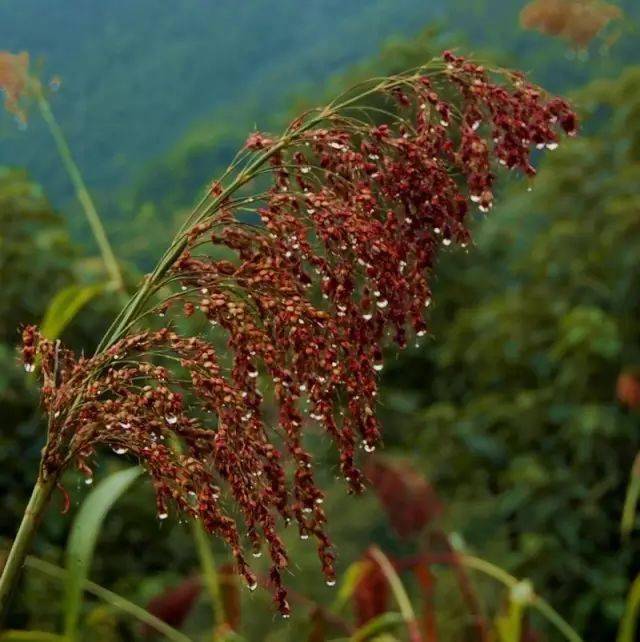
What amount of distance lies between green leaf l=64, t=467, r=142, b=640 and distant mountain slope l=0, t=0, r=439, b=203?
542 inches

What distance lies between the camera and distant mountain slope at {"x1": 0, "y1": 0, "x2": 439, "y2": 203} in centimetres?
1658

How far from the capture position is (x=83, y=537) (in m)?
1.44

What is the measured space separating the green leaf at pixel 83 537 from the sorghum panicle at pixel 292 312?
35 cm

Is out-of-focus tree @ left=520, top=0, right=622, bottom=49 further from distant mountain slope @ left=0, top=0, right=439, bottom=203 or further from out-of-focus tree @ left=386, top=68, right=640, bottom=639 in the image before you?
distant mountain slope @ left=0, top=0, right=439, bottom=203

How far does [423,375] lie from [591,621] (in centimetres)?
222

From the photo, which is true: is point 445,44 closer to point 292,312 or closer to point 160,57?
point 292,312

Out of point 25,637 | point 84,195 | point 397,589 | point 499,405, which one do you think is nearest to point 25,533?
point 25,637

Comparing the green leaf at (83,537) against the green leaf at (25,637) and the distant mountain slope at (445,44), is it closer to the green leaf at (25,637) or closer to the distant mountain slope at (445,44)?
the green leaf at (25,637)

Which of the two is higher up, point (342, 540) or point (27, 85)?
point (27, 85)

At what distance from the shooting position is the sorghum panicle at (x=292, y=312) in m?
1.03

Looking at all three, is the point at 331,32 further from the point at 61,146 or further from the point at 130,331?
the point at 130,331

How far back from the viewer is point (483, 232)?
6516 mm

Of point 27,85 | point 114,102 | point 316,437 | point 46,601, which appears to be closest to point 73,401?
point 27,85

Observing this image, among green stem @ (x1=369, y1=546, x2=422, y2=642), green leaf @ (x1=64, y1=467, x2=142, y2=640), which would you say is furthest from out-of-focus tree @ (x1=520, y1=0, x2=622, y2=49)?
green leaf @ (x1=64, y1=467, x2=142, y2=640)
